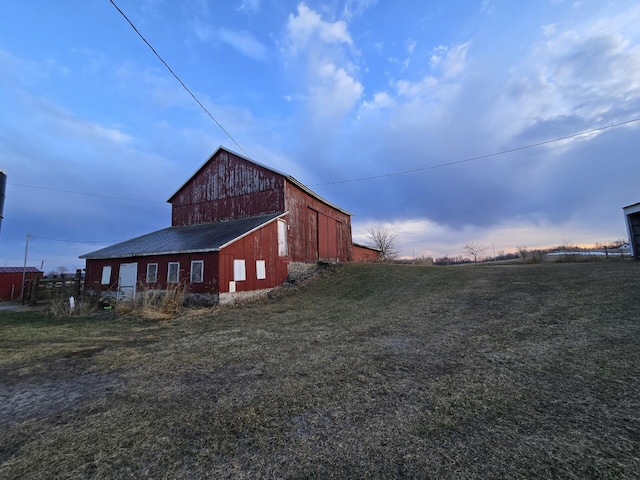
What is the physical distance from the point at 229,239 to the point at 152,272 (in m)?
4.97

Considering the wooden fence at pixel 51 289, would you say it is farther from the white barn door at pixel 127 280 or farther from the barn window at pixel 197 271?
the barn window at pixel 197 271

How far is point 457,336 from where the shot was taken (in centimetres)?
652

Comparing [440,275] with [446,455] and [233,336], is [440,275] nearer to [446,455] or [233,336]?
[233,336]

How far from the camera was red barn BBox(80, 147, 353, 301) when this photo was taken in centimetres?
1429

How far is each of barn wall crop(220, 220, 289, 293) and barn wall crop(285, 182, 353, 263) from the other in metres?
1.66

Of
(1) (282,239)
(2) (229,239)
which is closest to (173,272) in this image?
(2) (229,239)

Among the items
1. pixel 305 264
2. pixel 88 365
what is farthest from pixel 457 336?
pixel 305 264

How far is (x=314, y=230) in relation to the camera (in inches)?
850

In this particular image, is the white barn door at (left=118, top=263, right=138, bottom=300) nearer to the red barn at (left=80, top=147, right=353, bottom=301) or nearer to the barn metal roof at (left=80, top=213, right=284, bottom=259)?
the red barn at (left=80, top=147, right=353, bottom=301)

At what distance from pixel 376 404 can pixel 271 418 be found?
1261 mm

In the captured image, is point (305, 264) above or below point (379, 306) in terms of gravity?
above

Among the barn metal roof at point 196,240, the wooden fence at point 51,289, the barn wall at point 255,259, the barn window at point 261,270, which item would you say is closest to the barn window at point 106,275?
the barn metal roof at point 196,240

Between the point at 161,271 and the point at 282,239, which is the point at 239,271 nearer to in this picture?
the point at 282,239

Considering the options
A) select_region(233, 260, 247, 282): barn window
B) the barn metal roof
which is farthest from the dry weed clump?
select_region(233, 260, 247, 282): barn window
